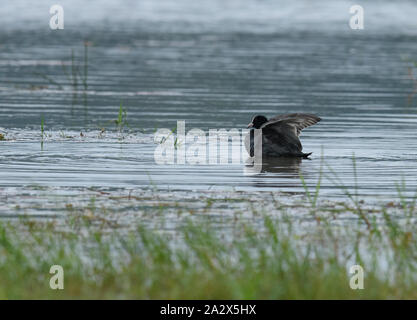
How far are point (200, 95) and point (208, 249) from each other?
1453 cm

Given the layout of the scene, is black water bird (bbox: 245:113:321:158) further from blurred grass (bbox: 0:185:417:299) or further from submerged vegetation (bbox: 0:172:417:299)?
blurred grass (bbox: 0:185:417:299)

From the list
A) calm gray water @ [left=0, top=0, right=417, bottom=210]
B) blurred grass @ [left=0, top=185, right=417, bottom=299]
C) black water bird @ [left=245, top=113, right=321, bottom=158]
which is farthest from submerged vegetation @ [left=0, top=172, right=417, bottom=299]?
black water bird @ [left=245, top=113, right=321, bottom=158]

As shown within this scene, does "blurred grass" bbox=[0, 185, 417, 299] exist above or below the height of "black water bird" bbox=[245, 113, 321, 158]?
below

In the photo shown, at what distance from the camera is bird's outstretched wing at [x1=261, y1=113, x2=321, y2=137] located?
1371 centimetres

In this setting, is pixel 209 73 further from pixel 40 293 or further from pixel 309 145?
pixel 40 293

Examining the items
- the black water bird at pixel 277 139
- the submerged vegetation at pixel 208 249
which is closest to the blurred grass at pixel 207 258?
the submerged vegetation at pixel 208 249

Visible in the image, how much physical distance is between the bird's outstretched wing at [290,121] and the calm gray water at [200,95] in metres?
0.50

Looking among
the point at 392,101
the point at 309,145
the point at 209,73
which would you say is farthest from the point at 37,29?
the point at 309,145

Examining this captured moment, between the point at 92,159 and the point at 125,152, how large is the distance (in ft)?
2.74

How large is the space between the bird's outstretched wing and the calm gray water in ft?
1.63

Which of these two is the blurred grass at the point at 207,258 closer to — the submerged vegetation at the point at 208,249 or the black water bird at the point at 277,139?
the submerged vegetation at the point at 208,249

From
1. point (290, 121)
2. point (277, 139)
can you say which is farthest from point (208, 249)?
point (290, 121)

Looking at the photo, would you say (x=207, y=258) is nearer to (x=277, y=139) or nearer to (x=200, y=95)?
(x=277, y=139)
